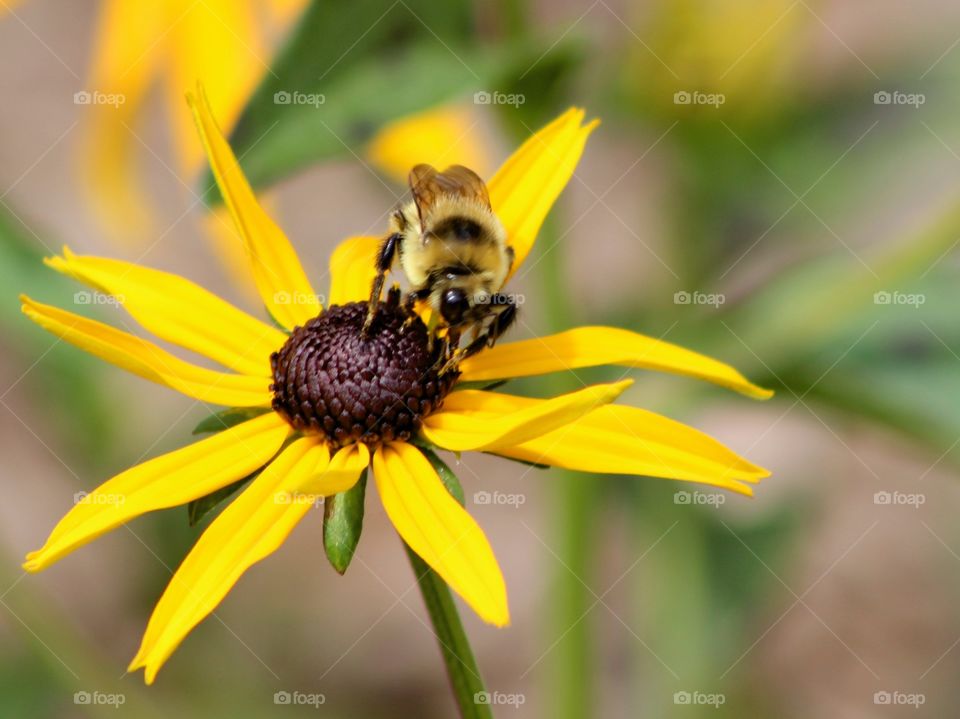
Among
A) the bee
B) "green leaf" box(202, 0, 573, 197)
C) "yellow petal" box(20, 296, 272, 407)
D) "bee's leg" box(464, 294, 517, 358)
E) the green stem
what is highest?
"green leaf" box(202, 0, 573, 197)

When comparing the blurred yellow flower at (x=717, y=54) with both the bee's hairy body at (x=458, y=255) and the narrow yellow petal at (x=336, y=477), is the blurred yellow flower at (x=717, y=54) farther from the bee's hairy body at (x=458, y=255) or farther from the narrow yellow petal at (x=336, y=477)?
the narrow yellow petal at (x=336, y=477)

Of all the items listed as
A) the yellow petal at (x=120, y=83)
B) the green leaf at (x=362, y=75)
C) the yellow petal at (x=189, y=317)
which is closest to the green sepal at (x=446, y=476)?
the yellow petal at (x=189, y=317)

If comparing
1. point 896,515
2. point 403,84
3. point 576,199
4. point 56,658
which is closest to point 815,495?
point 896,515

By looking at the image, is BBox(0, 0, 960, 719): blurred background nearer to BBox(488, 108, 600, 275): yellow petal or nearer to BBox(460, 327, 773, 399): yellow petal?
BBox(488, 108, 600, 275): yellow petal

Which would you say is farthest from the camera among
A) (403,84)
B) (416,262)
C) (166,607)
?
(403,84)

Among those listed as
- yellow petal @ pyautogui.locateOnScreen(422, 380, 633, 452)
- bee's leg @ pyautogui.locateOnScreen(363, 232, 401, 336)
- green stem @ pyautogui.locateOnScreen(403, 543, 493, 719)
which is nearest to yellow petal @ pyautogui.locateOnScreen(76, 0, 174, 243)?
bee's leg @ pyautogui.locateOnScreen(363, 232, 401, 336)

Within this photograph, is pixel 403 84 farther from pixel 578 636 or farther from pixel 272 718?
pixel 272 718

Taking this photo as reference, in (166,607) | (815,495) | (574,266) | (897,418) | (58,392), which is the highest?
(574,266)

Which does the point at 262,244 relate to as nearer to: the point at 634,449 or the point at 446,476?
the point at 446,476
